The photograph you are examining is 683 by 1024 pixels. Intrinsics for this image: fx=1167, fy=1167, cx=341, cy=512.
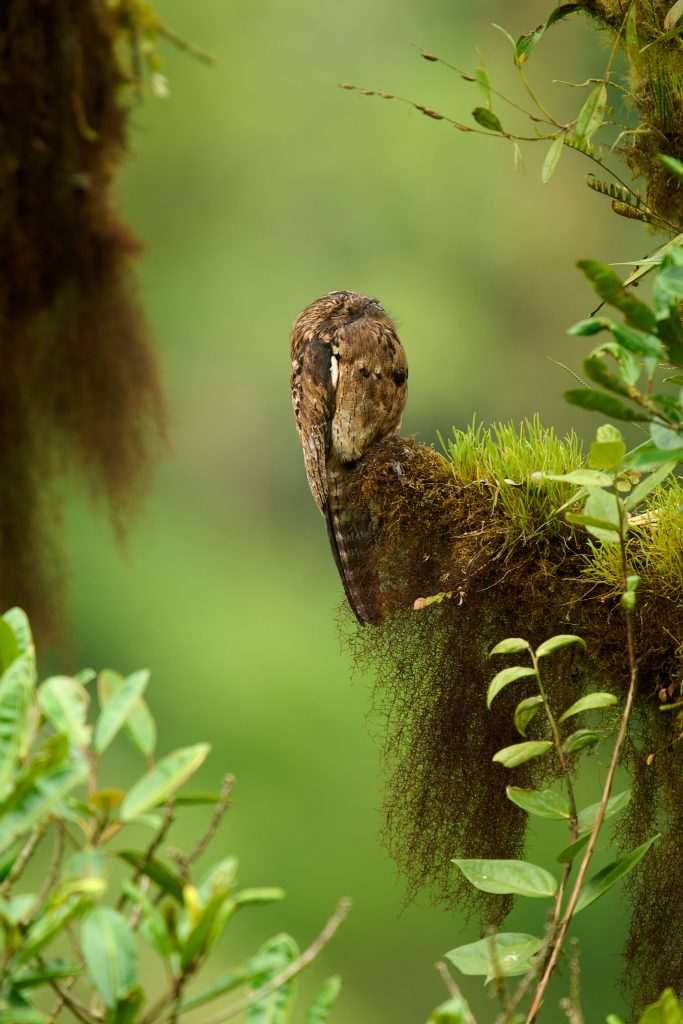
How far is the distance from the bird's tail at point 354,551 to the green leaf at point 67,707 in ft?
1.79

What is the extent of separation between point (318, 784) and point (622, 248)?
292 cm

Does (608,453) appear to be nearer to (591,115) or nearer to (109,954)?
(591,115)

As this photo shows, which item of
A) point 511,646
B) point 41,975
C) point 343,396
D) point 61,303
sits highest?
point 61,303

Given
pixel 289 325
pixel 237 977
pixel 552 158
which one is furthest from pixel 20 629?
pixel 289 325

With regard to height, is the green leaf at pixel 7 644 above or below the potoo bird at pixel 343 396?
below

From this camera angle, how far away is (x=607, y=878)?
33.6 inches

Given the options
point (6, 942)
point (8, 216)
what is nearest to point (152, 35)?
point (8, 216)

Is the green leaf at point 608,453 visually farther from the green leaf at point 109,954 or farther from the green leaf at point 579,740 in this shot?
the green leaf at point 109,954

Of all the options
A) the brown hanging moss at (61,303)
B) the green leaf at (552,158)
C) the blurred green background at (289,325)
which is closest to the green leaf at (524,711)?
the green leaf at (552,158)

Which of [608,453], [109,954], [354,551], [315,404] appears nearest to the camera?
[109,954]

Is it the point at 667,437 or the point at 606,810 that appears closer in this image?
the point at 667,437

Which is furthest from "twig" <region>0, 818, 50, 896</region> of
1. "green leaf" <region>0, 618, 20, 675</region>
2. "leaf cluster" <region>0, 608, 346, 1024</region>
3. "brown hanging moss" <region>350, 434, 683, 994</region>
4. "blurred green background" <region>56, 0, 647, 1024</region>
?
"blurred green background" <region>56, 0, 647, 1024</region>

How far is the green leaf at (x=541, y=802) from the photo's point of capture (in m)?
0.90

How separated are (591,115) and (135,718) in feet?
2.08
